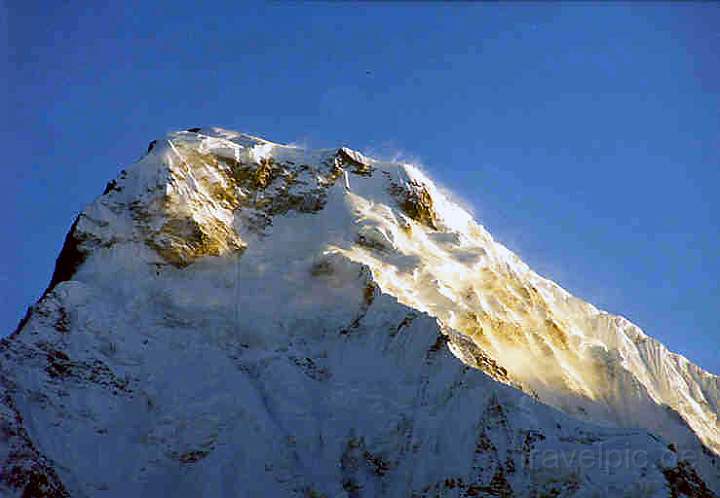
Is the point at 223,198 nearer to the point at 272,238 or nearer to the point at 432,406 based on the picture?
the point at 272,238

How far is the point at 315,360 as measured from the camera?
307 ft

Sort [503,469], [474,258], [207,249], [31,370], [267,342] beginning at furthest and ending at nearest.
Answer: [474,258]
[207,249]
[267,342]
[31,370]
[503,469]

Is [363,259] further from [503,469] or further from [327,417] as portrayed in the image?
[503,469]

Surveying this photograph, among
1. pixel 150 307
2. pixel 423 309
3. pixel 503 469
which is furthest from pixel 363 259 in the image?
pixel 503 469

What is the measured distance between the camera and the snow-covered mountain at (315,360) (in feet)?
274

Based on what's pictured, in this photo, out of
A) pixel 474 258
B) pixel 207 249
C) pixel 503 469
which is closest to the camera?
pixel 503 469

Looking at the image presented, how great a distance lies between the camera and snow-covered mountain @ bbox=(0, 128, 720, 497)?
83500 millimetres

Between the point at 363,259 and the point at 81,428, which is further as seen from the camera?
the point at 363,259

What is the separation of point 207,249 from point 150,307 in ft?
26.1

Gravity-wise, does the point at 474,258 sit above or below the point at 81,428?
above

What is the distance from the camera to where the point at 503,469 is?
82.4 metres

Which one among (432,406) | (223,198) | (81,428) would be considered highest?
(223,198)

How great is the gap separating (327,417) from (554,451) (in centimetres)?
1475

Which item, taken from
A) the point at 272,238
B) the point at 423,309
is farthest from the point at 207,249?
the point at 423,309
